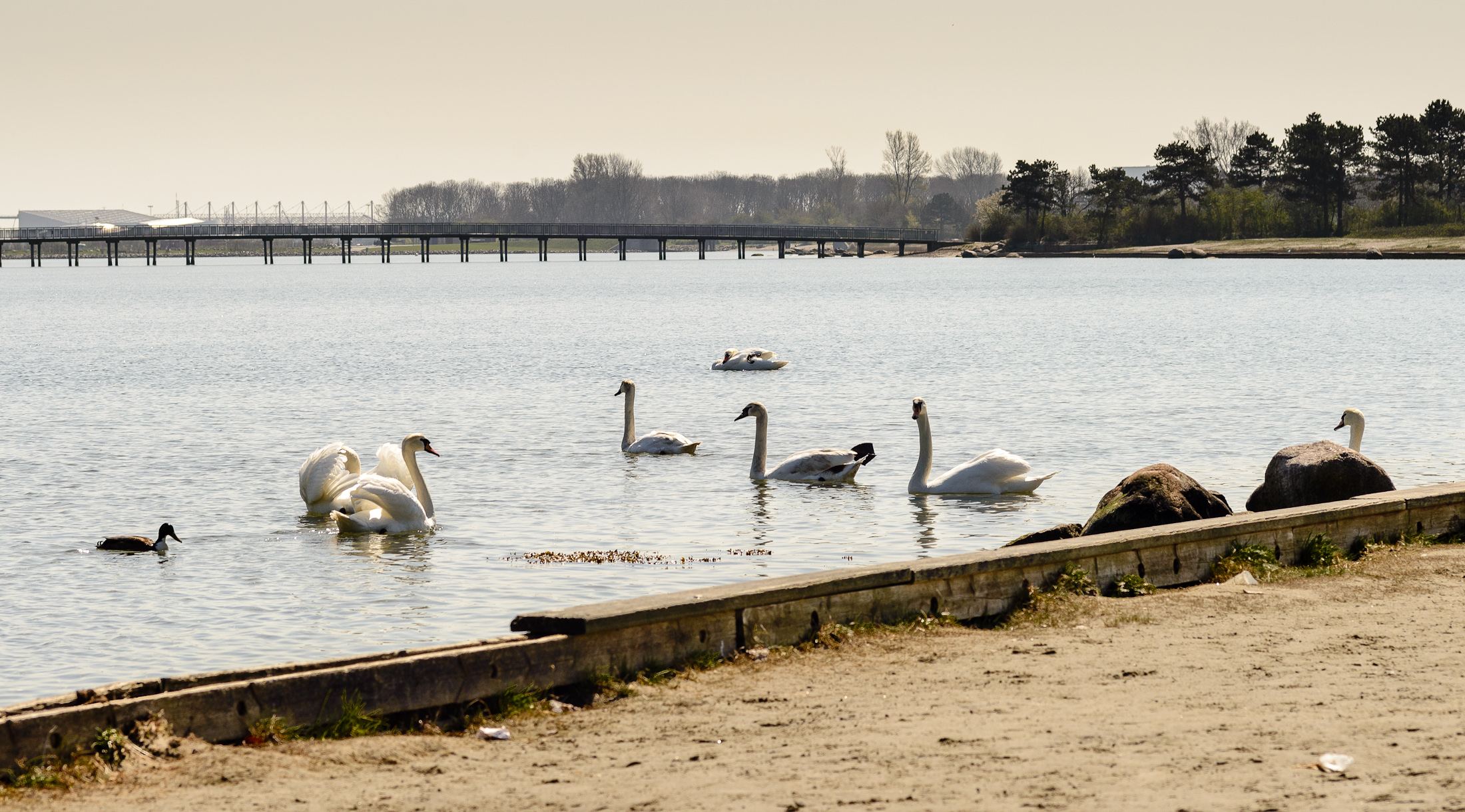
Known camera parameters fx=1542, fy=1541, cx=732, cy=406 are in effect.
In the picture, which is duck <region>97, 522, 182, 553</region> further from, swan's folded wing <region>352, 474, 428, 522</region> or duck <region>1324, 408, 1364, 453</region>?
duck <region>1324, 408, 1364, 453</region>

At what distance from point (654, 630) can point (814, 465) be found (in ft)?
35.1

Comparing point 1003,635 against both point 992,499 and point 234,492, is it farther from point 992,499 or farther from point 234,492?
point 234,492

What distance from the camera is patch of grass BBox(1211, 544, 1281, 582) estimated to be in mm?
10484

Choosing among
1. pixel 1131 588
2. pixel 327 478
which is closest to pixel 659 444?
pixel 327 478

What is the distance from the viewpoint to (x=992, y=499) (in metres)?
17.4

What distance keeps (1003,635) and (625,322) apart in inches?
2263

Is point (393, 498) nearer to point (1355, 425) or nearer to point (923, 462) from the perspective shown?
point (923, 462)

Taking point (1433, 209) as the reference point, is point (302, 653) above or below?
below

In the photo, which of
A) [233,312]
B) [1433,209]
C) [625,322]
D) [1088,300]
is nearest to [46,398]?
[625,322]

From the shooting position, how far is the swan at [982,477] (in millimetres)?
17266

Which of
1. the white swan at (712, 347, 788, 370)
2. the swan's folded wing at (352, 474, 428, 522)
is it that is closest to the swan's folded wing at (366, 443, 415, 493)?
the swan's folded wing at (352, 474, 428, 522)

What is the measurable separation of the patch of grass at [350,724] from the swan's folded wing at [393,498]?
27.9 ft

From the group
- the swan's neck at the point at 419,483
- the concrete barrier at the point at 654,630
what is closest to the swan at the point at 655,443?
the swan's neck at the point at 419,483

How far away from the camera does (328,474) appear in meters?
16.8
